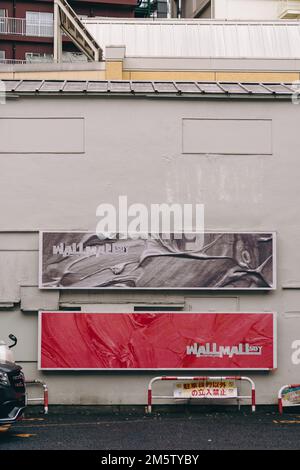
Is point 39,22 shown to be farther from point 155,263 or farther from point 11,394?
point 11,394

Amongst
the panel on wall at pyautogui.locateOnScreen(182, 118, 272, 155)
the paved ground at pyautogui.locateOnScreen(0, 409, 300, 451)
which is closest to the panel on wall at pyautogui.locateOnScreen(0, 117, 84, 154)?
the panel on wall at pyautogui.locateOnScreen(182, 118, 272, 155)

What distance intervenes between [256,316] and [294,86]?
5737 mm

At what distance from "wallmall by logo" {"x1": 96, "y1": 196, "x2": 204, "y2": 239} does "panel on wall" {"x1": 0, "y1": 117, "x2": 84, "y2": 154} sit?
1630 millimetres

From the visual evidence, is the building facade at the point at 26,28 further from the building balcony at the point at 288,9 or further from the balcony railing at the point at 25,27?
the building balcony at the point at 288,9

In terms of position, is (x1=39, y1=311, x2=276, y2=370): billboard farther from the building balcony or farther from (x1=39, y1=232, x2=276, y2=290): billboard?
the building balcony

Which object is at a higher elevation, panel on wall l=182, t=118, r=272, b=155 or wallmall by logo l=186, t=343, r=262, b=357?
panel on wall l=182, t=118, r=272, b=155

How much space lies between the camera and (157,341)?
73.3 ft

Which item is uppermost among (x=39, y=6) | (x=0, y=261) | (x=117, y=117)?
(x=39, y=6)

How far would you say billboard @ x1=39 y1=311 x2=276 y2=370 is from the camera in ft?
73.0

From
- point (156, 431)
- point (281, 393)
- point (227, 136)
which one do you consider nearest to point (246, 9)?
point (227, 136)
